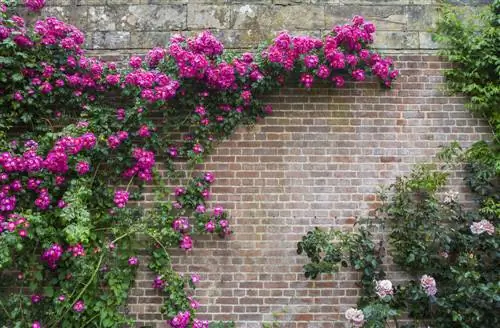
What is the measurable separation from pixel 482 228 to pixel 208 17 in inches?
135

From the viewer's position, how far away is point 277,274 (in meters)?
5.02

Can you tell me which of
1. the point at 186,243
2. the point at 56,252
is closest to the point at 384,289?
→ the point at 186,243

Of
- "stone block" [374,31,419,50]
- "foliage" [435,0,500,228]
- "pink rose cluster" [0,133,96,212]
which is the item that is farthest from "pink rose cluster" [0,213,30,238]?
"foliage" [435,0,500,228]

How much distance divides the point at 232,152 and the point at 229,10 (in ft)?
4.92

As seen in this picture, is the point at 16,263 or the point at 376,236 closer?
the point at 16,263

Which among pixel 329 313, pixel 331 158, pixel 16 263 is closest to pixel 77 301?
pixel 16 263

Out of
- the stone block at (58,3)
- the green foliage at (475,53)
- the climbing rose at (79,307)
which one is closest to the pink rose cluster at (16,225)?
the climbing rose at (79,307)

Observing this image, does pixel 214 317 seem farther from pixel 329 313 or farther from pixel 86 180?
pixel 86 180

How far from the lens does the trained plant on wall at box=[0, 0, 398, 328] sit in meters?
4.71

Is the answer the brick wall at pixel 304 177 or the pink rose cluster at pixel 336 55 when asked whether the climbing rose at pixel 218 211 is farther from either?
the pink rose cluster at pixel 336 55

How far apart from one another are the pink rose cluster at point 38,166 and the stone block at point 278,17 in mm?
1972

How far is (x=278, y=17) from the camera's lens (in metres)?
5.34

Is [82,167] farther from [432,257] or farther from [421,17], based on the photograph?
[421,17]

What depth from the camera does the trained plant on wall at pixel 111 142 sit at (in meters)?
4.71
